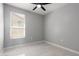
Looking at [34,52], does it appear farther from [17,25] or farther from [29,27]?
[29,27]

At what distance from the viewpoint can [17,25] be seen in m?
3.45

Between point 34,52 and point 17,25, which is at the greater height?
point 17,25

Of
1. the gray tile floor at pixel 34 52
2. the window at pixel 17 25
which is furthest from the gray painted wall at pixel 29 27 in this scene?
the gray tile floor at pixel 34 52

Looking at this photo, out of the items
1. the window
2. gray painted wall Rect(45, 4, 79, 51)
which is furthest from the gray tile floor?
the window

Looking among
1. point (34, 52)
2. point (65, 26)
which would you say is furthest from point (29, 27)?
point (65, 26)

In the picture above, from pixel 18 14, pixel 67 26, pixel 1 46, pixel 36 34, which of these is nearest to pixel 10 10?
pixel 18 14

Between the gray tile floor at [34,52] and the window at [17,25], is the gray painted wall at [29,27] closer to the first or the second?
the window at [17,25]

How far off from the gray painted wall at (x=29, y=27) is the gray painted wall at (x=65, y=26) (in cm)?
56

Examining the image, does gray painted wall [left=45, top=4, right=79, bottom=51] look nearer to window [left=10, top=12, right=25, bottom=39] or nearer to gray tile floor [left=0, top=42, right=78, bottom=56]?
gray tile floor [left=0, top=42, right=78, bottom=56]

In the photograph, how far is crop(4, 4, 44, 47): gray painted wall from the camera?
3.28 meters

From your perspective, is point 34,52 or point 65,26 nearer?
point 34,52

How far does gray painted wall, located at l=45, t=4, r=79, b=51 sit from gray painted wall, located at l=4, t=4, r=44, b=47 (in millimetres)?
557

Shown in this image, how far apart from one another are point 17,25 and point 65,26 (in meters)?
2.27

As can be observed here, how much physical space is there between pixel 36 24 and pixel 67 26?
1931 mm
